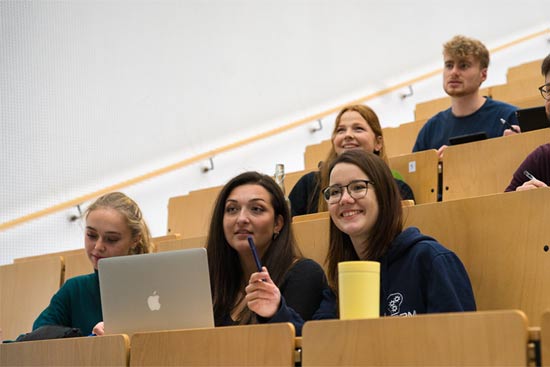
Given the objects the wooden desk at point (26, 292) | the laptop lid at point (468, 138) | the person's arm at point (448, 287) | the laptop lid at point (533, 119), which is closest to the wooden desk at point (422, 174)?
the laptop lid at point (468, 138)

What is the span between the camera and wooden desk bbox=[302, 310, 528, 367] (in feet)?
3.40

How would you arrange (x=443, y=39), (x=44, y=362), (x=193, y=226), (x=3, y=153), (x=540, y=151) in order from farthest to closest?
1. (x=443, y=39)
2. (x=3, y=153)
3. (x=193, y=226)
4. (x=540, y=151)
5. (x=44, y=362)

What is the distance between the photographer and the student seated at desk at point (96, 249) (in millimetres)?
2062

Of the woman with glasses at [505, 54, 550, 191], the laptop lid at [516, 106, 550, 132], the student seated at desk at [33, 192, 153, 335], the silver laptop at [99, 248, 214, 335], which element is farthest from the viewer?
the laptop lid at [516, 106, 550, 132]

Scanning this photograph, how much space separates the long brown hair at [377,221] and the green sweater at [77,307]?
67cm

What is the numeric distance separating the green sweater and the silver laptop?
0.49 meters

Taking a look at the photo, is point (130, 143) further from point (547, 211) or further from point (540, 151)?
point (547, 211)

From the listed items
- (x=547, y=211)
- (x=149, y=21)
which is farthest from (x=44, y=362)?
(x=149, y=21)

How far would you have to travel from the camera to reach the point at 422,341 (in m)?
1.09

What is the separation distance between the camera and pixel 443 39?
5.16 metres

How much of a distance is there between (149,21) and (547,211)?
273 cm

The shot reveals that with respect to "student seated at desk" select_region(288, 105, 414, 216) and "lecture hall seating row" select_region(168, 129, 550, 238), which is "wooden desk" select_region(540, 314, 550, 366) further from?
"student seated at desk" select_region(288, 105, 414, 216)

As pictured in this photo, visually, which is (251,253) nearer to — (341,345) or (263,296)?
(263,296)

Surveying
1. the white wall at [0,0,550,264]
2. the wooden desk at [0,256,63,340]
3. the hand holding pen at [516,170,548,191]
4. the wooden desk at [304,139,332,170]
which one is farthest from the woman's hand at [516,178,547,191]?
the white wall at [0,0,550,264]
